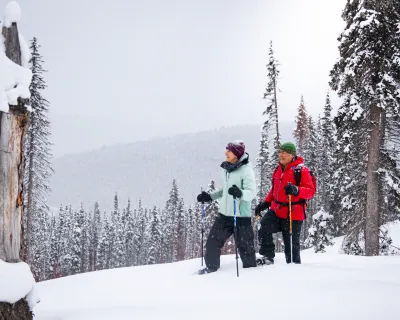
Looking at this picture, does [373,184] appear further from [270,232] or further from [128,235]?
[128,235]

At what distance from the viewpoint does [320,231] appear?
2552 cm

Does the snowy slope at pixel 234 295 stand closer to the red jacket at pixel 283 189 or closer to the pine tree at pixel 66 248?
the red jacket at pixel 283 189

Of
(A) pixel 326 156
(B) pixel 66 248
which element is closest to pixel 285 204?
(A) pixel 326 156

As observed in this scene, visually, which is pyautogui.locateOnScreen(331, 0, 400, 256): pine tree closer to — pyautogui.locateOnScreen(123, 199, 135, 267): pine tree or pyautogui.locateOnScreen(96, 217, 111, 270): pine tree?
pyautogui.locateOnScreen(96, 217, 111, 270): pine tree

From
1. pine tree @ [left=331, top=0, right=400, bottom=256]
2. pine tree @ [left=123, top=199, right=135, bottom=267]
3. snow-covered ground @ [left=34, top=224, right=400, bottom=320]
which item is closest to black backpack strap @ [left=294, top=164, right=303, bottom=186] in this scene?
snow-covered ground @ [left=34, top=224, right=400, bottom=320]

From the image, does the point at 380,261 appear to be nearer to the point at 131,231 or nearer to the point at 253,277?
the point at 253,277

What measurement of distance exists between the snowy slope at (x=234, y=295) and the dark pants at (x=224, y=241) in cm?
23

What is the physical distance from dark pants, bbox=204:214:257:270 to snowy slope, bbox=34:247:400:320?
0.75ft

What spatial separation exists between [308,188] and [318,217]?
799 inches

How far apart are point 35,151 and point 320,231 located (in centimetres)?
1926

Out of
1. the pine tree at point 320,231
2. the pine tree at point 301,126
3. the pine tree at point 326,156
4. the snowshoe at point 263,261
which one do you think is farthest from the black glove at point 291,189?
the pine tree at point 301,126

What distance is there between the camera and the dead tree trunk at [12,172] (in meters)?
3.54

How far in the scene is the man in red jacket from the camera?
6.32 m

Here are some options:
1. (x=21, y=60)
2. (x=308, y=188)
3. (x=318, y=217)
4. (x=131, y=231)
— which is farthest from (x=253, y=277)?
(x=131, y=231)
